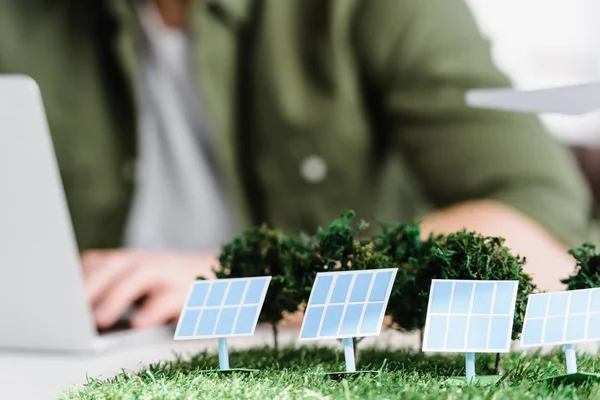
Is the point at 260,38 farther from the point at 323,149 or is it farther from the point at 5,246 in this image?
the point at 5,246

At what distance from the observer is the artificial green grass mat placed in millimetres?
701

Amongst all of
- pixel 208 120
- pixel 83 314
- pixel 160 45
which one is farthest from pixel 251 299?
pixel 160 45

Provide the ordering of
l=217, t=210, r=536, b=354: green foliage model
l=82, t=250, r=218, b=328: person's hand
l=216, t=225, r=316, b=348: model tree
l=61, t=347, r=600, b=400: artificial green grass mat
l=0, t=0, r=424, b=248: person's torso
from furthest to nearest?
l=0, t=0, r=424, b=248: person's torso → l=82, t=250, r=218, b=328: person's hand → l=216, t=225, r=316, b=348: model tree → l=217, t=210, r=536, b=354: green foliage model → l=61, t=347, r=600, b=400: artificial green grass mat

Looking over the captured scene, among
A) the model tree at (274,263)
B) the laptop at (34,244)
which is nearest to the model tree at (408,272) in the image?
the model tree at (274,263)

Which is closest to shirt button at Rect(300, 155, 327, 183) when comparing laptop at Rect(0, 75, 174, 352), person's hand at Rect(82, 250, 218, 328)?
person's hand at Rect(82, 250, 218, 328)

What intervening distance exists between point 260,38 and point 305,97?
22 centimetres

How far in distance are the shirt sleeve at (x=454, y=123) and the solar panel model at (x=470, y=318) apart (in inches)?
39.6

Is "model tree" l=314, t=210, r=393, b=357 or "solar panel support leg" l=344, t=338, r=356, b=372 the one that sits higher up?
"model tree" l=314, t=210, r=393, b=357

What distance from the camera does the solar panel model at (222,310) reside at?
83 cm

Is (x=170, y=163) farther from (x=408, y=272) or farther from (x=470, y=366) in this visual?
(x=470, y=366)

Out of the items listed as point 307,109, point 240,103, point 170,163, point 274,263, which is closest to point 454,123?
point 307,109

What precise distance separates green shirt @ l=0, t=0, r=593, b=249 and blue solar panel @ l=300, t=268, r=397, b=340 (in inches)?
41.5

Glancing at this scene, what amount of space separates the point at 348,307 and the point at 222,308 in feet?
0.52

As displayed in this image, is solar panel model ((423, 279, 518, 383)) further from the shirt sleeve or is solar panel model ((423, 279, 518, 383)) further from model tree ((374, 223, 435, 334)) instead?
the shirt sleeve
